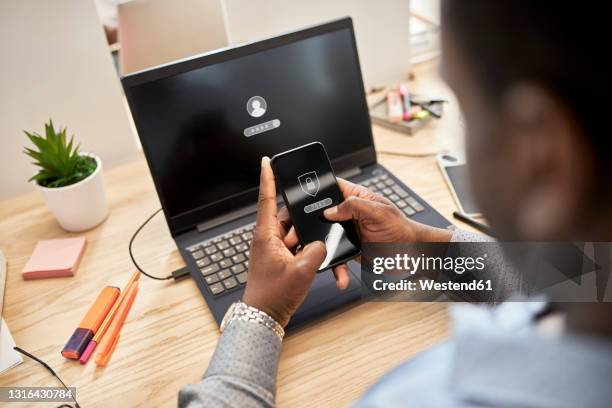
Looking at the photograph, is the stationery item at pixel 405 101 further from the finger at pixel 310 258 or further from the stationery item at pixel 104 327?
the stationery item at pixel 104 327

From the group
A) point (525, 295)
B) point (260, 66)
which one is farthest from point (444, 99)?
point (525, 295)

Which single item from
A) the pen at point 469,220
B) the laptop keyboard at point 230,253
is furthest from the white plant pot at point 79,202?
the pen at point 469,220

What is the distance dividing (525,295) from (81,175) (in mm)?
790

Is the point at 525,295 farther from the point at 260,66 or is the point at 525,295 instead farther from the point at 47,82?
the point at 47,82

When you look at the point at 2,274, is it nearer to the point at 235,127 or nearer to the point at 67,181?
the point at 67,181

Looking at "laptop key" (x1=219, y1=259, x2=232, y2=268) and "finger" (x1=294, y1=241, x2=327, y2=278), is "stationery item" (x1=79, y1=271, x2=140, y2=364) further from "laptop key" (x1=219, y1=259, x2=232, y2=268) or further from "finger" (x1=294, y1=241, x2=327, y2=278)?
"finger" (x1=294, y1=241, x2=327, y2=278)

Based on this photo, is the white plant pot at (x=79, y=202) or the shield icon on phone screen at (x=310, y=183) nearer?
the shield icon on phone screen at (x=310, y=183)

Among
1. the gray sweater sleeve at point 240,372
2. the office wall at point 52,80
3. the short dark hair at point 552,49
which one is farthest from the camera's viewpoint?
the office wall at point 52,80

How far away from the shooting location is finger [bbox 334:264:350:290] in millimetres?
845

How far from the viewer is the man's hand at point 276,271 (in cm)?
79

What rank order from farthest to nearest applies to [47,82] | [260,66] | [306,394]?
[47,82], [260,66], [306,394]

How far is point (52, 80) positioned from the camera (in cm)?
117

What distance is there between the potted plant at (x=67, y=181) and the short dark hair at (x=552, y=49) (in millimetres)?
796

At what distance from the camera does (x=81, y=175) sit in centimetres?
106
